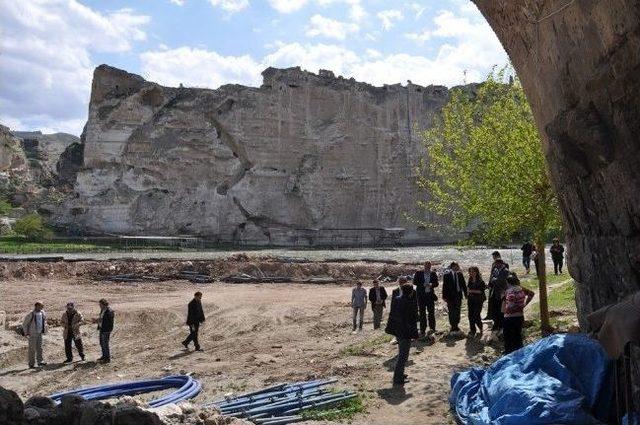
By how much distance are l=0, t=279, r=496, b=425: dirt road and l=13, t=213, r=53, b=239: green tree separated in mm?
27266

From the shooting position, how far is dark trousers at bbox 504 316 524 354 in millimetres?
10492

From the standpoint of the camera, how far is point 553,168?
1064cm

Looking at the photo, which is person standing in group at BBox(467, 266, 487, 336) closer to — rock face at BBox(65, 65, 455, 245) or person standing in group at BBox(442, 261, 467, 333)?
person standing in group at BBox(442, 261, 467, 333)

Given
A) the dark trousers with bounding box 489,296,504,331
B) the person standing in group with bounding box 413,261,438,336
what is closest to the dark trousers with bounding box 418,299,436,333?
the person standing in group with bounding box 413,261,438,336

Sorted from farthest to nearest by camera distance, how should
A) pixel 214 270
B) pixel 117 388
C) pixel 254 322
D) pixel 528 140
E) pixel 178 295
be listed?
pixel 214 270 → pixel 178 295 → pixel 254 322 → pixel 528 140 → pixel 117 388

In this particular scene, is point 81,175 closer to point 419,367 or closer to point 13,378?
point 13,378

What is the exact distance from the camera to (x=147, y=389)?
11492 millimetres

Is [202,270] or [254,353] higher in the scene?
[202,270]

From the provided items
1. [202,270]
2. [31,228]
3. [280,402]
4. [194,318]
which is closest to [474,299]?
[280,402]

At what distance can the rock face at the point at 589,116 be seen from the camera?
795 centimetres

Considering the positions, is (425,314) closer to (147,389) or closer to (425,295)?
(425,295)

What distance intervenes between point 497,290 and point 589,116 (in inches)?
191

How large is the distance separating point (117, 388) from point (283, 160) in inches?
2181

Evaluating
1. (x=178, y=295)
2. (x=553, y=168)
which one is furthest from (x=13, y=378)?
(x=178, y=295)
